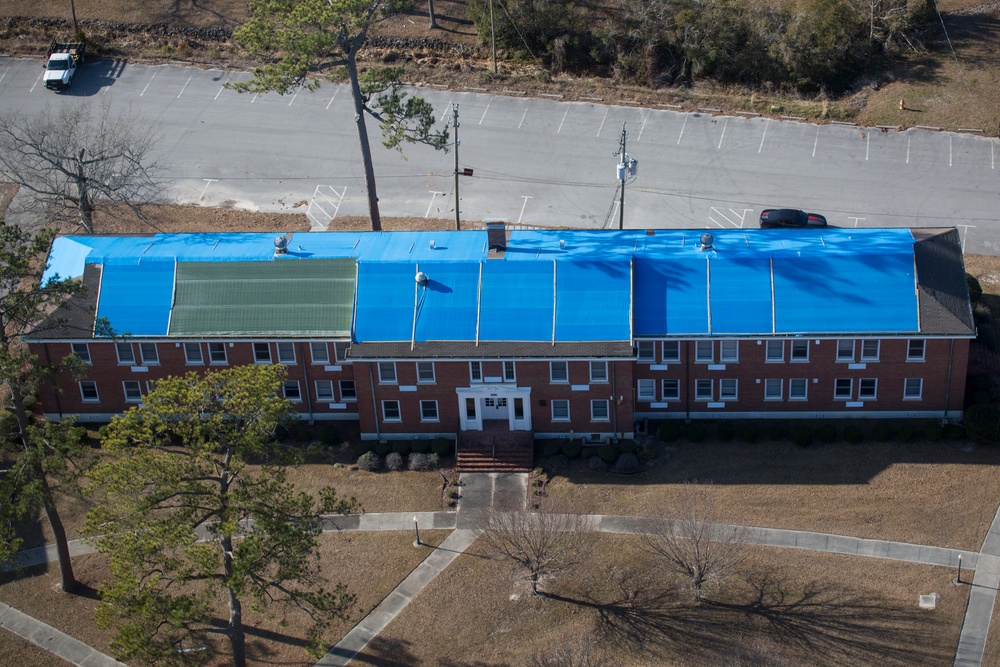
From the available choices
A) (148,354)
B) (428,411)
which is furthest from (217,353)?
(428,411)

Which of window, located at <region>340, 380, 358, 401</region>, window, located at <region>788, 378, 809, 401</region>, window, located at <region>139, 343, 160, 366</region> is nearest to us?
window, located at <region>788, 378, 809, 401</region>

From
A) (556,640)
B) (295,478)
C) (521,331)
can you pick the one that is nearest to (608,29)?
(521,331)

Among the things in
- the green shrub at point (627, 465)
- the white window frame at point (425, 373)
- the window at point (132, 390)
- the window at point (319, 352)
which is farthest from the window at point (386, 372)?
the window at point (132, 390)

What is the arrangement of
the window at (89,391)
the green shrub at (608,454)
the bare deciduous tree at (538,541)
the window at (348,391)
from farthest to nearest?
the window at (89,391) → the window at (348,391) → the green shrub at (608,454) → the bare deciduous tree at (538,541)

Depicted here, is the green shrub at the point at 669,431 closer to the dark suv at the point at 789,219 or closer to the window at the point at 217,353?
the dark suv at the point at 789,219

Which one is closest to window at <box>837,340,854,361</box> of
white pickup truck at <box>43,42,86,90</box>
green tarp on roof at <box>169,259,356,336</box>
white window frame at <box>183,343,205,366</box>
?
green tarp on roof at <box>169,259,356,336</box>

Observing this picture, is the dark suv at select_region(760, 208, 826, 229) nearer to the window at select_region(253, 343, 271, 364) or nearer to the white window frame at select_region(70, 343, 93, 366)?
the window at select_region(253, 343, 271, 364)

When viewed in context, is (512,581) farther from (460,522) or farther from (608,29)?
(608,29)
